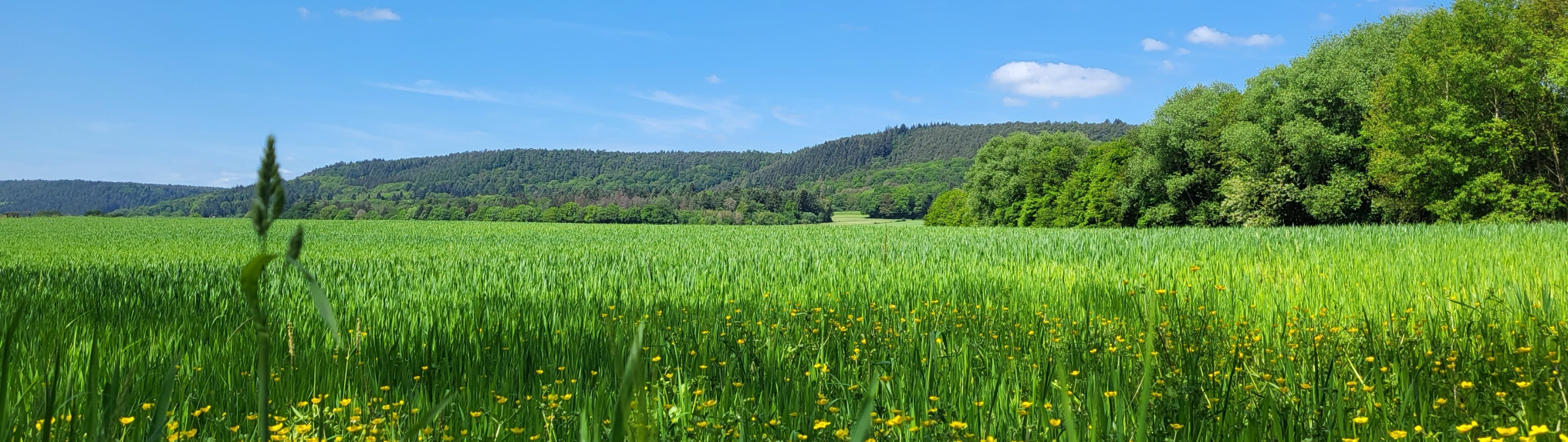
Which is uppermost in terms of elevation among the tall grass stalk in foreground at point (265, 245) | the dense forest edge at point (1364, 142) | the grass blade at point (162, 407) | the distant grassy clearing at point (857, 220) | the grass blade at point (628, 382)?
the dense forest edge at point (1364, 142)

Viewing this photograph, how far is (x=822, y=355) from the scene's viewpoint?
3834mm

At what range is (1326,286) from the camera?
6.73m

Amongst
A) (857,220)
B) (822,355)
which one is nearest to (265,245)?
(822,355)

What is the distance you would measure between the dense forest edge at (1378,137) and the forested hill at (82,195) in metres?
176

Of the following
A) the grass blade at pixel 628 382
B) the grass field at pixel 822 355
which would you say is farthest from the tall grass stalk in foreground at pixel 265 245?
the grass blade at pixel 628 382

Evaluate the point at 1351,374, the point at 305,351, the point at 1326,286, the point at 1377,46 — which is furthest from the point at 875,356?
the point at 1377,46

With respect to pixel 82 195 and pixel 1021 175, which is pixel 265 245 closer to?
pixel 1021 175

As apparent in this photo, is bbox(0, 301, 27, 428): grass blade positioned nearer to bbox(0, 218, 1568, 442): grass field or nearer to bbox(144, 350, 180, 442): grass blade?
bbox(0, 218, 1568, 442): grass field

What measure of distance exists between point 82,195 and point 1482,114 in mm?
257514

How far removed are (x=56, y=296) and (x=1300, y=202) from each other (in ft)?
151

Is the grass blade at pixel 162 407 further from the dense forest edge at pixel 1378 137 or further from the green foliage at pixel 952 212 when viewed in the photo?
the green foliage at pixel 952 212

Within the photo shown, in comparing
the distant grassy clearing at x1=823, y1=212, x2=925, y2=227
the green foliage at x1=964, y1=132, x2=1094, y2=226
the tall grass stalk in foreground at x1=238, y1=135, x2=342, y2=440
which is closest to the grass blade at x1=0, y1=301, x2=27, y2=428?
the tall grass stalk in foreground at x1=238, y1=135, x2=342, y2=440

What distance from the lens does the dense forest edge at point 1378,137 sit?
28703 millimetres

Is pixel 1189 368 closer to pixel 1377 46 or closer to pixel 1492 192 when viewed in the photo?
pixel 1492 192
